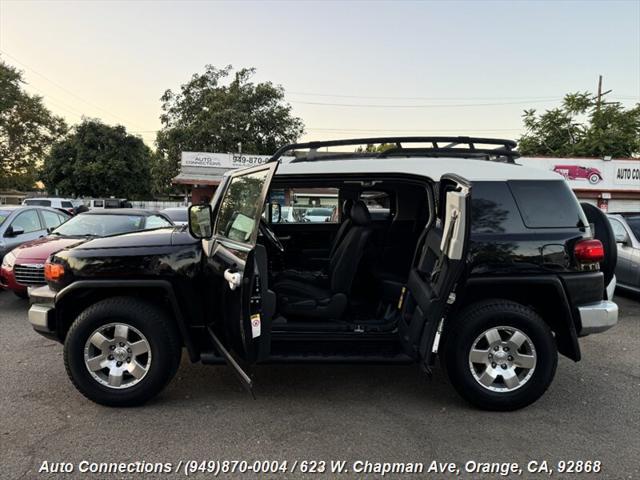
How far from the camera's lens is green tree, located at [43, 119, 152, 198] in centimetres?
3856

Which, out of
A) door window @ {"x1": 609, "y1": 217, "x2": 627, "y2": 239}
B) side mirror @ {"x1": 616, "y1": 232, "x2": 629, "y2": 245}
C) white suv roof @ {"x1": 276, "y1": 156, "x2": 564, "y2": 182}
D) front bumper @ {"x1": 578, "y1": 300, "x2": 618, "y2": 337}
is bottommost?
front bumper @ {"x1": 578, "y1": 300, "x2": 618, "y2": 337}

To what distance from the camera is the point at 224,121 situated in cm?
3472

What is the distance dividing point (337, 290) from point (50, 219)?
774cm

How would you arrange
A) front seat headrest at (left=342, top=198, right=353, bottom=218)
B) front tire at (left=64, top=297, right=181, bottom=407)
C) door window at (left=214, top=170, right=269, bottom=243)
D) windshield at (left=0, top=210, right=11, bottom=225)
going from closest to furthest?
door window at (left=214, top=170, right=269, bottom=243), front tire at (left=64, top=297, right=181, bottom=407), front seat headrest at (left=342, top=198, right=353, bottom=218), windshield at (left=0, top=210, right=11, bottom=225)

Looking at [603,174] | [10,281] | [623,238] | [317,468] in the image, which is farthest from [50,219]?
[603,174]

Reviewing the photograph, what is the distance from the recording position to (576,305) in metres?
3.52

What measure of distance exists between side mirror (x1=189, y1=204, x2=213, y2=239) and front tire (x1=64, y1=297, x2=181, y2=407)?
682 mm

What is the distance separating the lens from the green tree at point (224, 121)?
34812 mm

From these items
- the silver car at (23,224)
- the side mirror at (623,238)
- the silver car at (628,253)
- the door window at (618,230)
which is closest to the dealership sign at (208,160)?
the silver car at (23,224)

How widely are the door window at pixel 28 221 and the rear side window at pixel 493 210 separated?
7.87 m

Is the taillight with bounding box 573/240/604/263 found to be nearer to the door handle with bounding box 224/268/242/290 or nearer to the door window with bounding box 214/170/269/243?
the door window with bounding box 214/170/269/243

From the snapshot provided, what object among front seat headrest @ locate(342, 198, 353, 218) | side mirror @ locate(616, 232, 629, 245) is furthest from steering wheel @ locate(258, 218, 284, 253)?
side mirror @ locate(616, 232, 629, 245)

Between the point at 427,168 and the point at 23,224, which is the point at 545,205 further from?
the point at 23,224

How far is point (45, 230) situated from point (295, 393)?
7.28 metres
